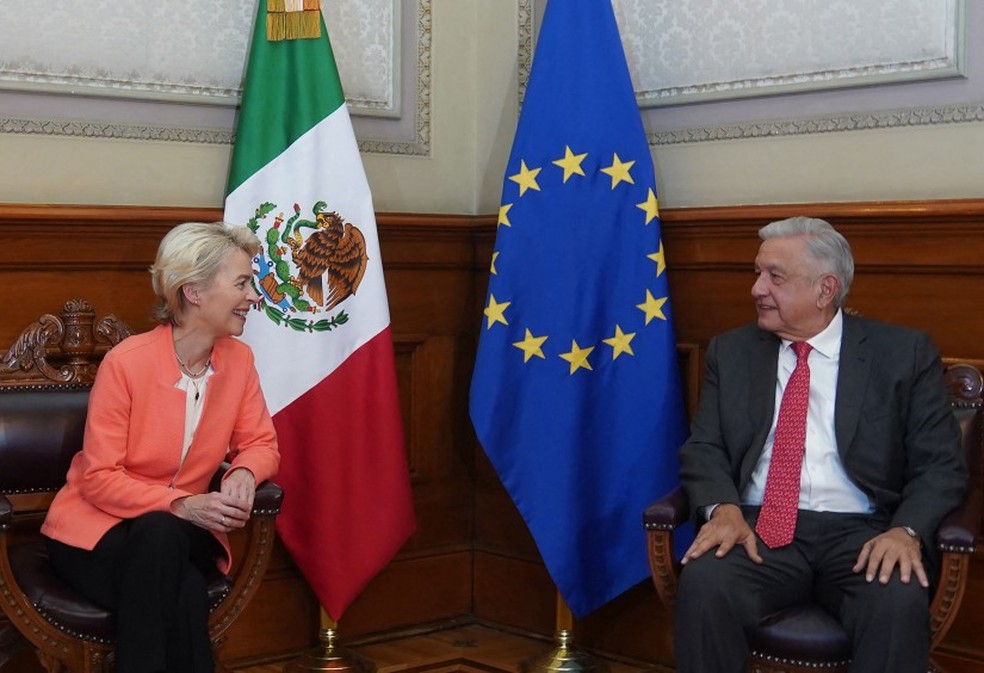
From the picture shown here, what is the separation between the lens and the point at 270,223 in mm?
4078

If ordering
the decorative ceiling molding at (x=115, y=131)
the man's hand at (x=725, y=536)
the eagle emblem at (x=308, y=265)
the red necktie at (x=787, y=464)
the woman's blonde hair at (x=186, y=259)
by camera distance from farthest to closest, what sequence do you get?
the eagle emblem at (x=308, y=265)
the decorative ceiling molding at (x=115, y=131)
the woman's blonde hair at (x=186, y=259)
the red necktie at (x=787, y=464)
the man's hand at (x=725, y=536)

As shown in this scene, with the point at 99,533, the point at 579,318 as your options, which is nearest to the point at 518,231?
the point at 579,318

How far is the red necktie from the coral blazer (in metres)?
1.20

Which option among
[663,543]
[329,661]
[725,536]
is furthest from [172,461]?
[725,536]

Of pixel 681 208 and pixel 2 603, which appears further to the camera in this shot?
pixel 681 208

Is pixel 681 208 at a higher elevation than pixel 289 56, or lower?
lower

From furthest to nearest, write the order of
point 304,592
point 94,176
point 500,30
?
point 500,30 → point 304,592 → point 94,176

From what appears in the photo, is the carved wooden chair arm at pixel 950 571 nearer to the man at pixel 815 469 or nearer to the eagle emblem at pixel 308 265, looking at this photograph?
the man at pixel 815 469

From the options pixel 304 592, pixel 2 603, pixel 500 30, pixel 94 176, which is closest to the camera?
pixel 2 603

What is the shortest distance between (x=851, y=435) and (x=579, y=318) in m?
0.98

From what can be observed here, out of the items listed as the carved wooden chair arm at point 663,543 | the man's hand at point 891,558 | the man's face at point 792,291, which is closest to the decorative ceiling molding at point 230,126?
the man's face at point 792,291

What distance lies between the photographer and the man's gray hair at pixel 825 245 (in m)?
3.50

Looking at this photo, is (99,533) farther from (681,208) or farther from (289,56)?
(681,208)

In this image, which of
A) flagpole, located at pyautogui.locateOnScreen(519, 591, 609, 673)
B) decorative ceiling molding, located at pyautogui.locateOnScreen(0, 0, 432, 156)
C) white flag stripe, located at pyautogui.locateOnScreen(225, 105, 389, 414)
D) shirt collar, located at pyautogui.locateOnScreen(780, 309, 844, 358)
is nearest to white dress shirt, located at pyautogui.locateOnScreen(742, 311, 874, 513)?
shirt collar, located at pyautogui.locateOnScreen(780, 309, 844, 358)
